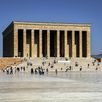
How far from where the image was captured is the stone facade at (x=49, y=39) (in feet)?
296

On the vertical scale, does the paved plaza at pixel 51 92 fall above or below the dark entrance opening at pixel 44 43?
below

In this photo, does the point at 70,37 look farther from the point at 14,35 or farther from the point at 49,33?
the point at 14,35

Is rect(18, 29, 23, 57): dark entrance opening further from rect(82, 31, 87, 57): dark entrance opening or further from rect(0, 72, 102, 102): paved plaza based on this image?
rect(0, 72, 102, 102): paved plaza

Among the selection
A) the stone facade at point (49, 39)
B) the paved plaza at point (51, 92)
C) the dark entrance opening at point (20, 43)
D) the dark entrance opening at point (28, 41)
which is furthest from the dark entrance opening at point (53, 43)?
the paved plaza at point (51, 92)

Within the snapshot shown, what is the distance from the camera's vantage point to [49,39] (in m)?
91.1

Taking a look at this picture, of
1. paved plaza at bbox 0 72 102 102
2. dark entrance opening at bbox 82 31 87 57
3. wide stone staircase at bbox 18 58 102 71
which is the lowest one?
paved plaza at bbox 0 72 102 102

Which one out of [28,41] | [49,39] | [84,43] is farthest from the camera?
[28,41]

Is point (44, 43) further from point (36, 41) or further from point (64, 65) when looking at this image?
point (64, 65)

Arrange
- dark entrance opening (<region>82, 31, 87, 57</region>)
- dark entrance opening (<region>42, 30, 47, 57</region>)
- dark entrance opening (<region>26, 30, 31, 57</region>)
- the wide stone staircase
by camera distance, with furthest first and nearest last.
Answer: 1. dark entrance opening (<region>42, 30, 47, 57</region>)
2. dark entrance opening (<region>26, 30, 31, 57</region>)
3. dark entrance opening (<region>82, 31, 87, 57</region>)
4. the wide stone staircase

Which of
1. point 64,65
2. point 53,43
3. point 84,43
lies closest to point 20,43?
point 53,43

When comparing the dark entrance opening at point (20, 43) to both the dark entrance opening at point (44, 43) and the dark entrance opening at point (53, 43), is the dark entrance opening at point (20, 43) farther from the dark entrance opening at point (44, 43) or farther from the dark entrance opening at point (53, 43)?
the dark entrance opening at point (53, 43)

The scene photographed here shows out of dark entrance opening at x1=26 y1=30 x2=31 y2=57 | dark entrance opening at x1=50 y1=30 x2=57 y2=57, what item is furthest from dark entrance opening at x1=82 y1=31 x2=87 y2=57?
dark entrance opening at x1=26 y1=30 x2=31 y2=57

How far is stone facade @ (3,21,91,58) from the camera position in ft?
296

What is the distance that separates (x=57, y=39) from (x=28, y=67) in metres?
22.0
